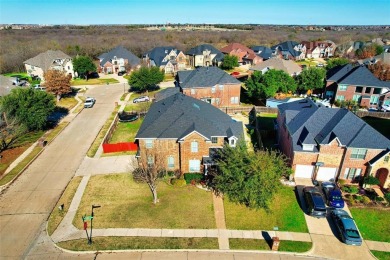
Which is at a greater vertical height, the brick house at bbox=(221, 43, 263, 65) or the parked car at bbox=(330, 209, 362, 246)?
the brick house at bbox=(221, 43, 263, 65)

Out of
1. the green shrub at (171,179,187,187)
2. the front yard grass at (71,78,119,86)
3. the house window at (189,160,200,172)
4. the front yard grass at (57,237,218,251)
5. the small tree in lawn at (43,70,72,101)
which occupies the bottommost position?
the front yard grass at (57,237,218,251)

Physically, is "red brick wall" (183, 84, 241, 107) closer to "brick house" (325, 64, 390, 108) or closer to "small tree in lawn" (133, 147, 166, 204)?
"brick house" (325, 64, 390, 108)

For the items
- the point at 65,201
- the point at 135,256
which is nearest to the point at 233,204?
the point at 135,256

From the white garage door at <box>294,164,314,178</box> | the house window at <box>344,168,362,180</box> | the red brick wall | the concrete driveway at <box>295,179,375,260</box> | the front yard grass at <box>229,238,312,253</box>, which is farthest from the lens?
the red brick wall

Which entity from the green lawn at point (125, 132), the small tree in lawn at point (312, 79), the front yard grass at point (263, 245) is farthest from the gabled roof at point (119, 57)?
the front yard grass at point (263, 245)

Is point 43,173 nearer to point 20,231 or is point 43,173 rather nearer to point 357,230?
point 20,231

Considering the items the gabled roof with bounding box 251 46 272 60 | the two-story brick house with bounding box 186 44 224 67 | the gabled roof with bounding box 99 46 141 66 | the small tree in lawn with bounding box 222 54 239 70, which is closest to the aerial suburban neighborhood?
the gabled roof with bounding box 99 46 141 66
